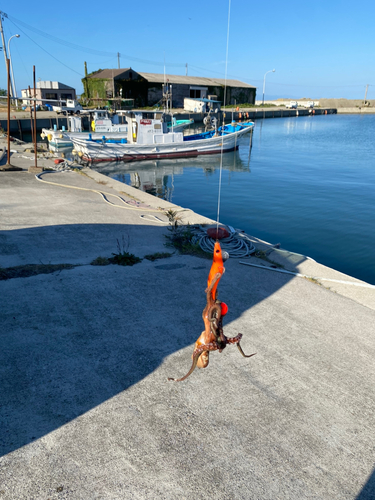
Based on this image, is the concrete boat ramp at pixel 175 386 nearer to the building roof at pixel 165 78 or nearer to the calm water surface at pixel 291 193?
the calm water surface at pixel 291 193

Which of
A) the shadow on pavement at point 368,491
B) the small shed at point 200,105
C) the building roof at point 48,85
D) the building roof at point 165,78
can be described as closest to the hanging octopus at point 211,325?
the shadow on pavement at point 368,491

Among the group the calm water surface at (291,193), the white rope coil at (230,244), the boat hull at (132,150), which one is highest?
the boat hull at (132,150)

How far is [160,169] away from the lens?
97.7ft

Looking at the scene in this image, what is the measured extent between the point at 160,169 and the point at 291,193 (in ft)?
38.9

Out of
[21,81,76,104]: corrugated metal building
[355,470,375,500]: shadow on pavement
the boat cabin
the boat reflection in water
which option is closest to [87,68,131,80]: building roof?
[21,81,76,104]: corrugated metal building

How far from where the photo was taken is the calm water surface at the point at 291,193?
14.4 meters

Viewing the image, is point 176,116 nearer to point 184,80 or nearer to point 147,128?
point 184,80

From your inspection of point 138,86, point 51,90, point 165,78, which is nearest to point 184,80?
point 138,86

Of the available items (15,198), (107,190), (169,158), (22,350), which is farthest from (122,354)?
(169,158)

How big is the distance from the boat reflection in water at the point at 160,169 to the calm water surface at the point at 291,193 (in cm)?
7

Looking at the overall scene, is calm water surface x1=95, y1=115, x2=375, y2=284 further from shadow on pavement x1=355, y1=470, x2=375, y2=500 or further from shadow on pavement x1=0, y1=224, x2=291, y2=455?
shadow on pavement x1=355, y1=470, x2=375, y2=500

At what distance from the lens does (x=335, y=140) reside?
48375 mm

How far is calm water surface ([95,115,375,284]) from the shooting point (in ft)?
47.3

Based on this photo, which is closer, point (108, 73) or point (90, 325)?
point (90, 325)
